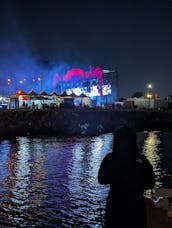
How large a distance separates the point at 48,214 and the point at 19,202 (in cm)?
228

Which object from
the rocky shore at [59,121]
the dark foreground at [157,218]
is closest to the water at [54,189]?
the dark foreground at [157,218]

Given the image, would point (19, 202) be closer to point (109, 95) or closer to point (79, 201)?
point (79, 201)

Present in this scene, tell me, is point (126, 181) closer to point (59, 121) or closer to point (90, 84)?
point (59, 121)

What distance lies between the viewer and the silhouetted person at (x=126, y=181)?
562 cm

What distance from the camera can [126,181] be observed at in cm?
572

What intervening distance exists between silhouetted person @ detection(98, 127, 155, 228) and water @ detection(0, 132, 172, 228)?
7428 millimetres

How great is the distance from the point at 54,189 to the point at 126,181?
13441 mm

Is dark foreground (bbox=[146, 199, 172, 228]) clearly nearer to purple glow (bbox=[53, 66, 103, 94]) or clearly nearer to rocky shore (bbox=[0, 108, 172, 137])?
rocky shore (bbox=[0, 108, 172, 137])

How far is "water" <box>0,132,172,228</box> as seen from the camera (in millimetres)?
13648

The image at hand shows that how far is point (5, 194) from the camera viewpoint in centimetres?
1744

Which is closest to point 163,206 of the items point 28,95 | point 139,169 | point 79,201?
point 139,169

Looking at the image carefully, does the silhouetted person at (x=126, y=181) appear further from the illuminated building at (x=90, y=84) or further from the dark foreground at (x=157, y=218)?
the illuminated building at (x=90, y=84)

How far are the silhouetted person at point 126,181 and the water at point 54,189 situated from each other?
7.43 metres

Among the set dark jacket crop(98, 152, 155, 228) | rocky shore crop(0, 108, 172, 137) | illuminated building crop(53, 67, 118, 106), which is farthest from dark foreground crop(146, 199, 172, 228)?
illuminated building crop(53, 67, 118, 106)
